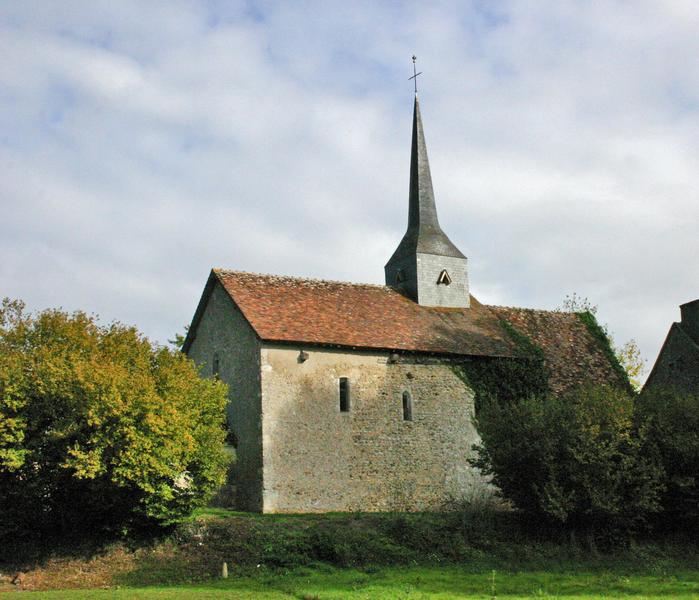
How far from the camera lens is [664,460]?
23.7 m

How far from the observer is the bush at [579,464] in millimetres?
22234

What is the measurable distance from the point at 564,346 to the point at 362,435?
10.9 metres

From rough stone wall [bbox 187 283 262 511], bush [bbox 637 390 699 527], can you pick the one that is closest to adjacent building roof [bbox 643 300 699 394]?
bush [bbox 637 390 699 527]

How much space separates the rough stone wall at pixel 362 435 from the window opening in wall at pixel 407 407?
15cm

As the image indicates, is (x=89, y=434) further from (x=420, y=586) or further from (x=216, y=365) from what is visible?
(x=216, y=365)

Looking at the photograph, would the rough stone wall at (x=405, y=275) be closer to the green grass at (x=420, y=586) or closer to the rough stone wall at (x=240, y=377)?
the rough stone wall at (x=240, y=377)

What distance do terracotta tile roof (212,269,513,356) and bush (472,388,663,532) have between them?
6169 mm

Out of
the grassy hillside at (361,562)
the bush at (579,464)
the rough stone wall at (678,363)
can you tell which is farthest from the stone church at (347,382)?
the bush at (579,464)

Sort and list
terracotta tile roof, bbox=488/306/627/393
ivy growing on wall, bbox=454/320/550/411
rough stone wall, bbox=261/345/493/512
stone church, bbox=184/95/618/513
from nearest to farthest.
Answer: rough stone wall, bbox=261/345/493/512 → stone church, bbox=184/95/618/513 → ivy growing on wall, bbox=454/320/550/411 → terracotta tile roof, bbox=488/306/627/393

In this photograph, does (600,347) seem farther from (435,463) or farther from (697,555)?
(697,555)

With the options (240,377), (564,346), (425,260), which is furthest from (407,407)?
(564,346)

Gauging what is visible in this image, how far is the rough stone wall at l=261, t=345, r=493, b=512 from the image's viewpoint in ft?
84.0

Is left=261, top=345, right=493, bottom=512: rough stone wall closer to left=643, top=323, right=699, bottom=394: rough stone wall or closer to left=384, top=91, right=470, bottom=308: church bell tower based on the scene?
left=384, top=91, right=470, bottom=308: church bell tower

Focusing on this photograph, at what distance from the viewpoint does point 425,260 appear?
107ft
